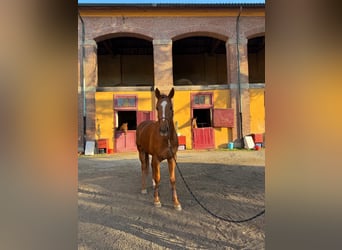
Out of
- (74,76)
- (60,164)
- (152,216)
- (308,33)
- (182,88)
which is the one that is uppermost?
(182,88)

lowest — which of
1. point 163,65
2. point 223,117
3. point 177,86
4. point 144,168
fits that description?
point 144,168

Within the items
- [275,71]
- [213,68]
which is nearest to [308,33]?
[275,71]

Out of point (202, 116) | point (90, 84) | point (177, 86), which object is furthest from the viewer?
point (202, 116)

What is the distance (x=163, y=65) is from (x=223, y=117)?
181 inches

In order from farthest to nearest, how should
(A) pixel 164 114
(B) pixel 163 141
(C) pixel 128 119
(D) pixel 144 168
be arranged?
1. (C) pixel 128 119
2. (D) pixel 144 168
3. (B) pixel 163 141
4. (A) pixel 164 114

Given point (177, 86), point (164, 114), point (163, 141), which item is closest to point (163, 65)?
point (177, 86)

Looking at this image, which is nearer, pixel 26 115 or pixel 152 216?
pixel 26 115

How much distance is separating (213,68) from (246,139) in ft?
27.2

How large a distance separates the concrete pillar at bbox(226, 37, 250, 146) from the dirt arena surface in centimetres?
913

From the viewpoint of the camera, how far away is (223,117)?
56.0 feet

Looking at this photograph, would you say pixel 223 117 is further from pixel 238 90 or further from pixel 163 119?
pixel 163 119

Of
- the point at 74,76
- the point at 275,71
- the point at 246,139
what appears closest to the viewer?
the point at 74,76

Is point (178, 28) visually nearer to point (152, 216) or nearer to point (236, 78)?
point (236, 78)

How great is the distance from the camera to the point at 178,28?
1712cm
